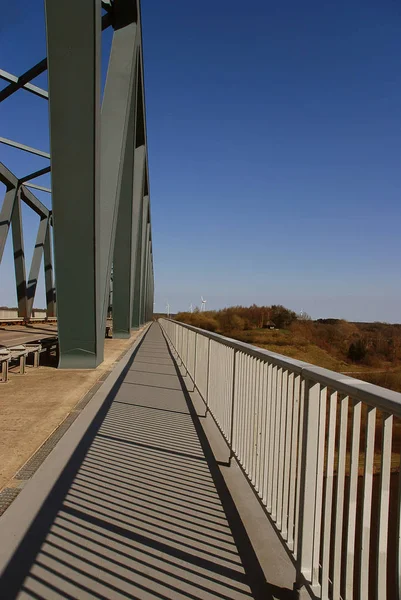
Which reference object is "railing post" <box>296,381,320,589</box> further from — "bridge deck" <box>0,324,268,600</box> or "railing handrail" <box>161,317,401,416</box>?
"bridge deck" <box>0,324,268,600</box>

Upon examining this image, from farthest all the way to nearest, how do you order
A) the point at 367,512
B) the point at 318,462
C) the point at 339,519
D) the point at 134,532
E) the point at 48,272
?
the point at 48,272 < the point at 134,532 < the point at 318,462 < the point at 339,519 < the point at 367,512

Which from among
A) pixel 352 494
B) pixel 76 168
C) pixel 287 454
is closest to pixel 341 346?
pixel 76 168

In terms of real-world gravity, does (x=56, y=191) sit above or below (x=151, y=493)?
above

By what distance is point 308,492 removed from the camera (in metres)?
2.14

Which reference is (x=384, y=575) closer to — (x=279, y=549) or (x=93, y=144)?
(x=279, y=549)

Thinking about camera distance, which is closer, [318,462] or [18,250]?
[318,462]

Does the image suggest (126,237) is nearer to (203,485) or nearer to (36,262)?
(203,485)

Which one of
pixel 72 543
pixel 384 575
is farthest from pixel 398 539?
pixel 72 543

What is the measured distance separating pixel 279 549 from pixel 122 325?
719 inches

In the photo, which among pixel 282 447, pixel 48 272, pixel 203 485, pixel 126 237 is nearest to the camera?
pixel 282 447

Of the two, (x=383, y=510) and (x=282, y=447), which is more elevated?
(x=383, y=510)

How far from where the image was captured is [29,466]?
365 cm

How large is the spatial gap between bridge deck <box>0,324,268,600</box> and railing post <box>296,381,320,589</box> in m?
0.26

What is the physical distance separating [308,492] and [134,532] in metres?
1.16
